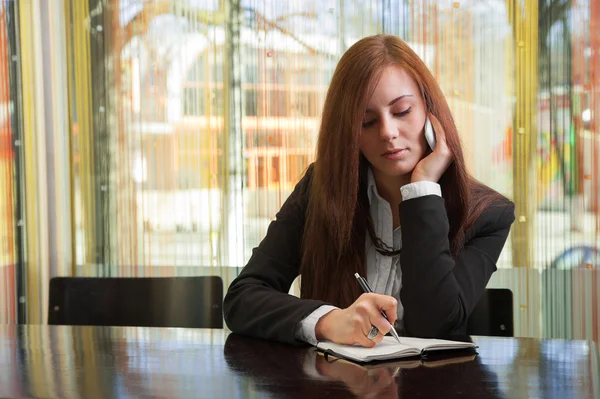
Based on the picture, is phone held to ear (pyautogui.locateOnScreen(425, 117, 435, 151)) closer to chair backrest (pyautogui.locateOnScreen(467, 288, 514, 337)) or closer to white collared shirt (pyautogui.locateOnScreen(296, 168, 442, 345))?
white collared shirt (pyautogui.locateOnScreen(296, 168, 442, 345))

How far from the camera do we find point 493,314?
1820mm

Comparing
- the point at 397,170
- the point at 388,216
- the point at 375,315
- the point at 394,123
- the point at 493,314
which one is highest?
the point at 394,123

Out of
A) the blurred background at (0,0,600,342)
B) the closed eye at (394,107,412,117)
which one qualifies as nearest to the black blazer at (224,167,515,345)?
the closed eye at (394,107,412,117)

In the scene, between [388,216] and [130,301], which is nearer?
[388,216]

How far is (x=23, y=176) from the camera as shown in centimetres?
314

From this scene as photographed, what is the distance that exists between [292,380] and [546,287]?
6.88ft

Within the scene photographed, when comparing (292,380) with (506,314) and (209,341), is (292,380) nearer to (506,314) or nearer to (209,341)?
(209,341)

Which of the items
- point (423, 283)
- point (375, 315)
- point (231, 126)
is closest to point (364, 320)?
point (375, 315)

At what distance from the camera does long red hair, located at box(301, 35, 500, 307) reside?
1.72 m

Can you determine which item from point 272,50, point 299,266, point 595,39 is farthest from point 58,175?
point 595,39

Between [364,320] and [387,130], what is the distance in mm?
541

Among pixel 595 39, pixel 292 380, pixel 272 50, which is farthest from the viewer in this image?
pixel 272 50

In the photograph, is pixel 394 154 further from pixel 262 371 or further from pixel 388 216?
pixel 262 371

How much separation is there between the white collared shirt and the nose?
0.12 m
